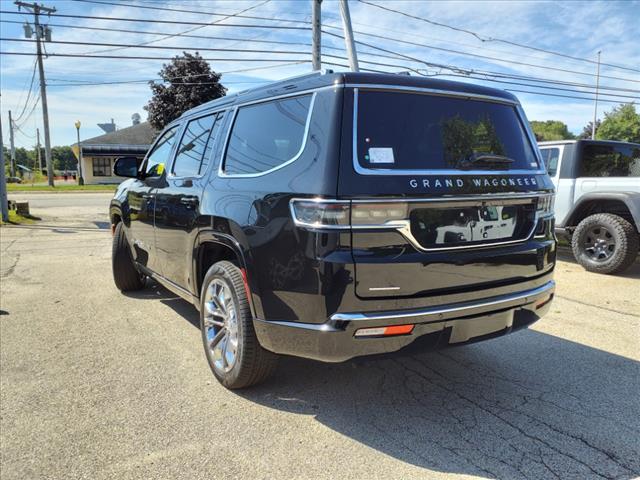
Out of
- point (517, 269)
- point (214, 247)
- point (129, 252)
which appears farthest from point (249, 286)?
point (129, 252)

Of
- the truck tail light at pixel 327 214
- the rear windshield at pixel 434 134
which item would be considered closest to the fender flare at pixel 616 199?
the rear windshield at pixel 434 134

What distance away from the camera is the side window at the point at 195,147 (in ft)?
12.5

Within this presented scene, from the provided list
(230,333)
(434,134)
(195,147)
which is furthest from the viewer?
(195,147)

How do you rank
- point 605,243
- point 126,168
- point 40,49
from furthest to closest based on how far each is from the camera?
1. point 40,49
2. point 605,243
3. point 126,168

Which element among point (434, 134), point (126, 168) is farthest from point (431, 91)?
point (126, 168)

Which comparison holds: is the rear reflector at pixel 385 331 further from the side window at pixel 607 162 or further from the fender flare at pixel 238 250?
the side window at pixel 607 162

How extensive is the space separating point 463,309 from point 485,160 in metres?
0.89

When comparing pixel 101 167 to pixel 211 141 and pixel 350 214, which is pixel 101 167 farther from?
pixel 350 214

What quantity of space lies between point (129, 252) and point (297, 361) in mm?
2787

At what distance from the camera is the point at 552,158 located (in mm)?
7871

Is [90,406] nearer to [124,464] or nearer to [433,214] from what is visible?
[124,464]

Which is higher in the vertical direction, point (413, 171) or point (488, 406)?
point (413, 171)

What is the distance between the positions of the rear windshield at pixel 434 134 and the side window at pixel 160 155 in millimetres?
2554

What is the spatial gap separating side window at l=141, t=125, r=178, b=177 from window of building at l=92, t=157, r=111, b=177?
1674 inches
